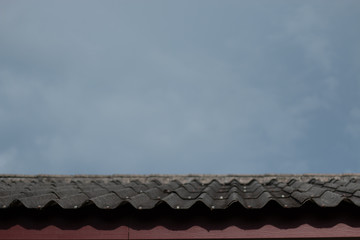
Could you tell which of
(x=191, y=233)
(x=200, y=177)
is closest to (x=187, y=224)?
(x=191, y=233)

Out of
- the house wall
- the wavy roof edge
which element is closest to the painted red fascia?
the house wall

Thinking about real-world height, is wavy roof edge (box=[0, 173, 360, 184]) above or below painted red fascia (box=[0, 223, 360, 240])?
above

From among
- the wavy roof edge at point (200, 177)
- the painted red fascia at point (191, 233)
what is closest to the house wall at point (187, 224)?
the painted red fascia at point (191, 233)

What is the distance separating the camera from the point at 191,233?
3168mm

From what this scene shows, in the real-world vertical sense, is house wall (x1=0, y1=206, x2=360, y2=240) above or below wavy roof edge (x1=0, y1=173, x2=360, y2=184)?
below

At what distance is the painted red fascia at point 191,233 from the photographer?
3.12m

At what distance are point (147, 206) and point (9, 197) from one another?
1363 mm

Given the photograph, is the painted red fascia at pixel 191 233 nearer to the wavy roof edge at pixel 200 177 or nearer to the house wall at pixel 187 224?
the house wall at pixel 187 224

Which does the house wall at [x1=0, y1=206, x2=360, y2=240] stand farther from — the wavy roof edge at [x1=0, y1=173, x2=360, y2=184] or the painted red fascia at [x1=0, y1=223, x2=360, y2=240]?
the wavy roof edge at [x1=0, y1=173, x2=360, y2=184]

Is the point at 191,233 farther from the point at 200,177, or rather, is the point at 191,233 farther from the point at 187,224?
the point at 200,177

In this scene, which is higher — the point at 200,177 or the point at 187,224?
the point at 200,177

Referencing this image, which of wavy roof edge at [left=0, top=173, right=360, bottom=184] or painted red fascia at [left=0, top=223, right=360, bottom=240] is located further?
wavy roof edge at [left=0, top=173, right=360, bottom=184]

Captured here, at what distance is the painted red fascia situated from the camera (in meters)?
3.12

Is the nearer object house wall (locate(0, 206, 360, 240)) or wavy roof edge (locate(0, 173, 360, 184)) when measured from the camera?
house wall (locate(0, 206, 360, 240))
